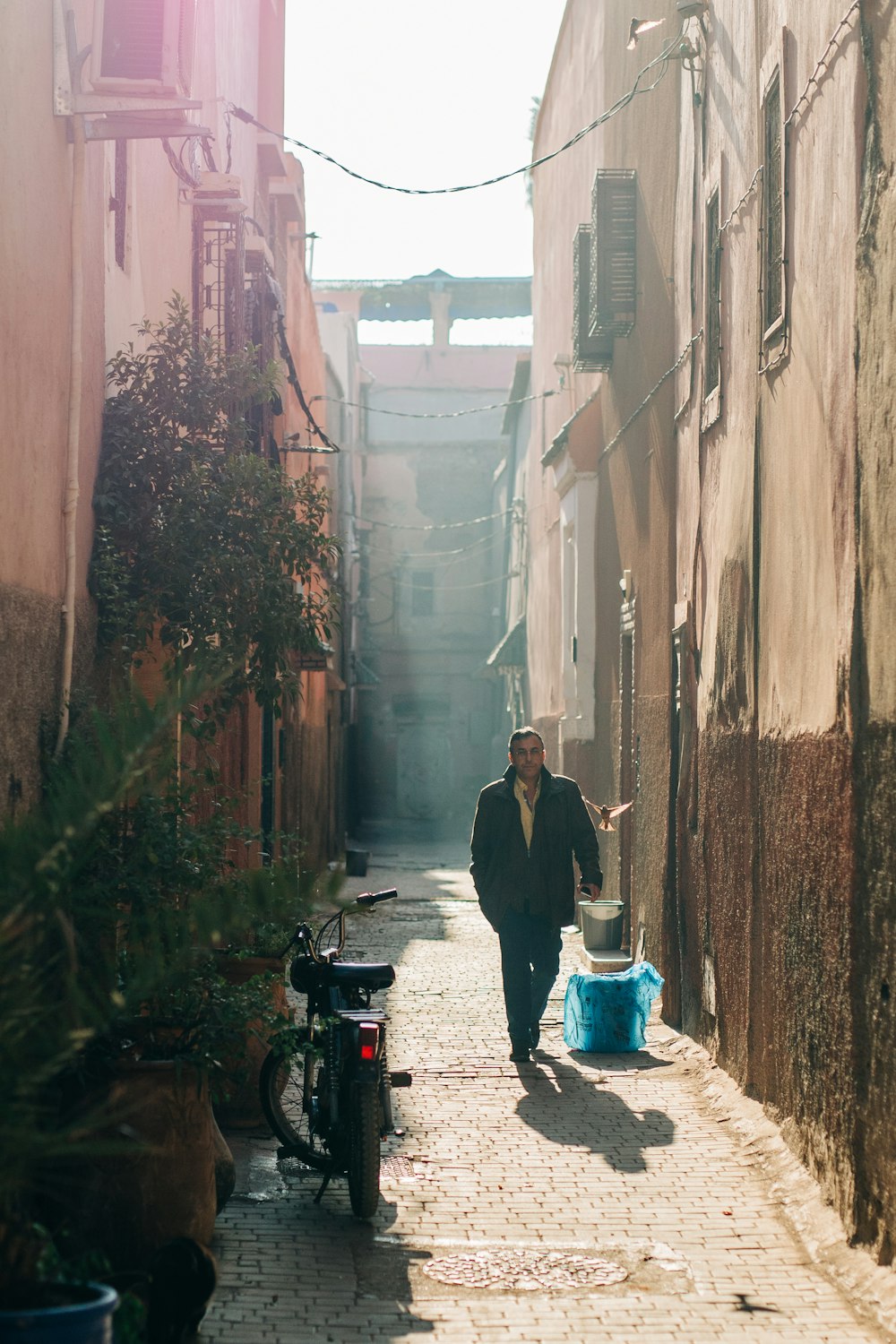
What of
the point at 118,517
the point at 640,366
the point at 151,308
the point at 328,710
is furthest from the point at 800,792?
the point at 328,710

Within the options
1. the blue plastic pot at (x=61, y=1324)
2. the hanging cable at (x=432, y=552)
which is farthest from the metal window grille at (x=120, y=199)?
the hanging cable at (x=432, y=552)

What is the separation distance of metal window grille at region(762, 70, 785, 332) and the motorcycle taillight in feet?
11.9

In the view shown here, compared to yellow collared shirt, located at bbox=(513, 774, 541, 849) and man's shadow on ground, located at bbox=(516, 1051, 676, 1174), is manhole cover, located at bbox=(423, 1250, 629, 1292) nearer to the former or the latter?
man's shadow on ground, located at bbox=(516, 1051, 676, 1174)

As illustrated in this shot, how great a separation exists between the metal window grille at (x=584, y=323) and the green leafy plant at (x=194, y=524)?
6.73 metres

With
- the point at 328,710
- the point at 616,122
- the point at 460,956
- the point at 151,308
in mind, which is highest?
the point at 616,122

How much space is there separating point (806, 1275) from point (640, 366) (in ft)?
29.3

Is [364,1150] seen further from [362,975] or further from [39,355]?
[39,355]

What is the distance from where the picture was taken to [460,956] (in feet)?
46.2

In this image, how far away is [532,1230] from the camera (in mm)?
5945

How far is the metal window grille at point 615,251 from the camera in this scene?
13852 mm

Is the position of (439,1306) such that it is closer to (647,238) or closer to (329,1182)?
(329,1182)

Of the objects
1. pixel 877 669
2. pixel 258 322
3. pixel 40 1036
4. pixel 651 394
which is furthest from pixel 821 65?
pixel 258 322

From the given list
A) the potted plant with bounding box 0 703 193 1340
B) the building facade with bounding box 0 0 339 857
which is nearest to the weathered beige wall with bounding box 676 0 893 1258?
the building facade with bounding box 0 0 339 857

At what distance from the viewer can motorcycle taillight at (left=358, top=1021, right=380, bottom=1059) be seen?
20.0ft
